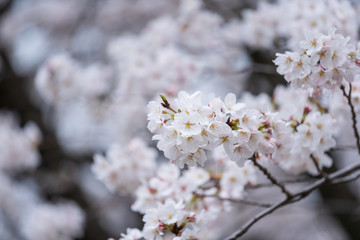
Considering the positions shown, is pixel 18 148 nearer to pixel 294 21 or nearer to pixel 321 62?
pixel 294 21

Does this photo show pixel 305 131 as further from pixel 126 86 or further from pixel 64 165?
pixel 64 165

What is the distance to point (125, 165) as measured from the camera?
7.40 ft

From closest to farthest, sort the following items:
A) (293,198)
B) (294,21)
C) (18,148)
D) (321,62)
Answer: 1. (321,62)
2. (293,198)
3. (294,21)
4. (18,148)

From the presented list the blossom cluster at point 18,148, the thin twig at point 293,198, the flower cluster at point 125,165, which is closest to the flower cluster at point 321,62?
the thin twig at point 293,198

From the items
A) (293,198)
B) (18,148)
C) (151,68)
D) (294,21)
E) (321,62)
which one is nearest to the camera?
(321,62)

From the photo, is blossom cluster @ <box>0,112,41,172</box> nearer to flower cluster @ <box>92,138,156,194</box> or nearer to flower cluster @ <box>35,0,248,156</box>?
flower cluster @ <box>35,0,248,156</box>

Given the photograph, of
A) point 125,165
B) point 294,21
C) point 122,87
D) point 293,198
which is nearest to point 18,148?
point 122,87

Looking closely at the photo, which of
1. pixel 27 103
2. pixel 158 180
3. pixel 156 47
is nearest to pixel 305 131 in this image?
pixel 158 180

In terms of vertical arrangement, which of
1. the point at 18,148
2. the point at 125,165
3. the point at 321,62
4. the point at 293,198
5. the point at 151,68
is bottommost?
the point at 293,198

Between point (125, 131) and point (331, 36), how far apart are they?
2.49 m

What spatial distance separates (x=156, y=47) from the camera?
11.0 ft

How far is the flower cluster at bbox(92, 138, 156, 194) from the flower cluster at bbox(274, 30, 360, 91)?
115 cm

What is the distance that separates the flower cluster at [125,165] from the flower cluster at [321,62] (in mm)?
1148

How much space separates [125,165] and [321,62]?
52.2 inches
